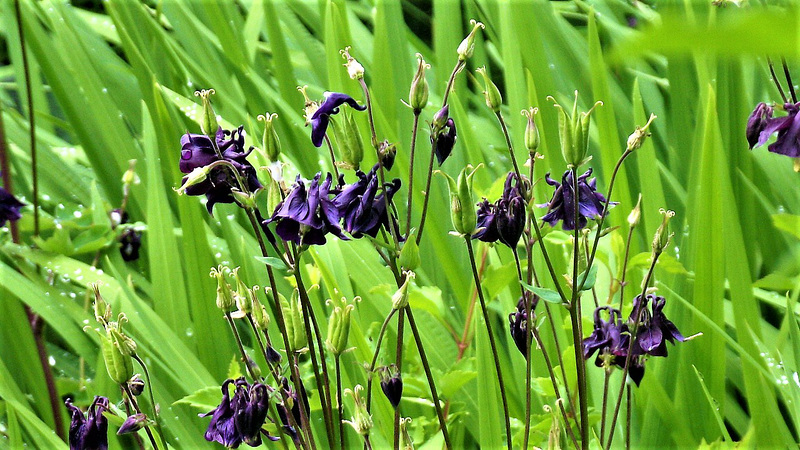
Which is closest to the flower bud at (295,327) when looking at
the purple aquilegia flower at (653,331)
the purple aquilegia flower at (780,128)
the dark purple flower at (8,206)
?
the purple aquilegia flower at (653,331)

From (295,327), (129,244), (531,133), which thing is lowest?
(129,244)

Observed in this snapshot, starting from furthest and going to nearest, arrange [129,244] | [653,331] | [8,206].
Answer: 1. [129,244]
2. [8,206]
3. [653,331]

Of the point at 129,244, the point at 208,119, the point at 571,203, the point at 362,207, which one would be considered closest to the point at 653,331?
the point at 571,203

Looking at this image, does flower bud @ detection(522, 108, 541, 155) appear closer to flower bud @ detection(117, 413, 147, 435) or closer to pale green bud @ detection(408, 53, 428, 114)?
pale green bud @ detection(408, 53, 428, 114)

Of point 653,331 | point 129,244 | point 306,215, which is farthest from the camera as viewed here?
point 129,244

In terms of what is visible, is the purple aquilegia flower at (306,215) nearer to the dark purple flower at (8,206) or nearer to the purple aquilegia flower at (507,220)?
the purple aquilegia flower at (507,220)

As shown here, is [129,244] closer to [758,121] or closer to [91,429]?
[91,429]

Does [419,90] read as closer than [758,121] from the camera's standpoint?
Yes
